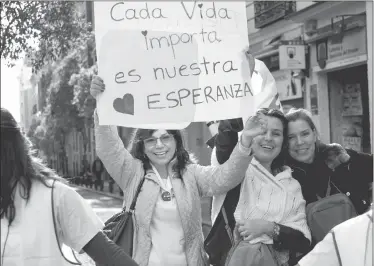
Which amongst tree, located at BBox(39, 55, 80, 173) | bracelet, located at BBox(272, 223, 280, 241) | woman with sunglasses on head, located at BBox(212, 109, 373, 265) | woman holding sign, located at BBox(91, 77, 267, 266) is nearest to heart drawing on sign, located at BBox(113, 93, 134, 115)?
woman holding sign, located at BBox(91, 77, 267, 266)

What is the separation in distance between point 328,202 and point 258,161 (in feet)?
1.39

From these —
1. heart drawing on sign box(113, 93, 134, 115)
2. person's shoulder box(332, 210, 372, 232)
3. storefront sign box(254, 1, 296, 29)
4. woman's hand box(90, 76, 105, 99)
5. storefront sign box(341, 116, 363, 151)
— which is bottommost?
storefront sign box(341, 116, 363, 151)

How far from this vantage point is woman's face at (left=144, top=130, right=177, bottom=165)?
10.5 feet

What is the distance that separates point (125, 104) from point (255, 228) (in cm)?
90

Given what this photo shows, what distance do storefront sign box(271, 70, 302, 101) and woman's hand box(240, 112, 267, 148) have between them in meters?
11.5

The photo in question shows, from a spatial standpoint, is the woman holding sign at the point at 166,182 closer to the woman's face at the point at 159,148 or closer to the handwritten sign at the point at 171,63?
the woman's face at the point at 159,148

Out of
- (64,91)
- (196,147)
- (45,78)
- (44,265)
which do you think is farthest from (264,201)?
(45,78)

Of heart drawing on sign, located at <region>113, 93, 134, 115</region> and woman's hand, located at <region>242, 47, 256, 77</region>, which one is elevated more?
woman's hand, located at <region>242, 47, 256, 77</region>

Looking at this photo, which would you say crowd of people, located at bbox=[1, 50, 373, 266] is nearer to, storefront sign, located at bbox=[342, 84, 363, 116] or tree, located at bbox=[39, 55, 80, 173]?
storefront sign, located at bbox=[342, 84, 363, 116]

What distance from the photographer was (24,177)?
2.22 m

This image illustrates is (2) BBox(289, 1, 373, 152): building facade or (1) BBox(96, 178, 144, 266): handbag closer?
(1) BBox(96, 178, 144, 266): handbag

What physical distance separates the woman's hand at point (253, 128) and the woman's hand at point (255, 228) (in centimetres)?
39

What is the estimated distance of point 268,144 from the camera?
3.15 meters

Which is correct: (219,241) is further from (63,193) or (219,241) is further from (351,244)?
(351,244)
